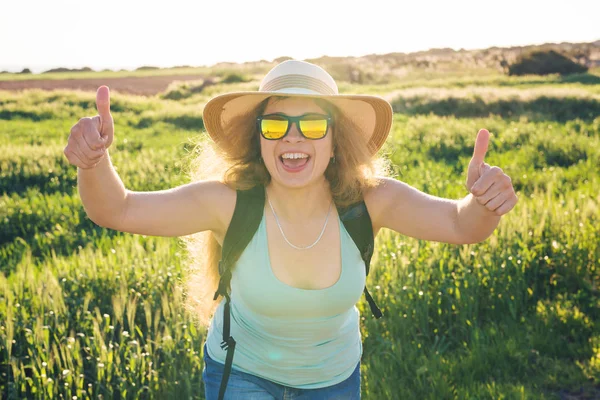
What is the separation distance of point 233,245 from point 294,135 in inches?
20.7

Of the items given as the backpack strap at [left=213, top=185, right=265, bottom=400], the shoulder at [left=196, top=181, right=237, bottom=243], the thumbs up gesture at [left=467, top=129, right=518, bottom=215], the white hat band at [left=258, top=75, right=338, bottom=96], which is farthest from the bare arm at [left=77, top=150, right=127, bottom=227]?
the thumbs up gesture at [left=467, top=129, right=518, bottom=215]

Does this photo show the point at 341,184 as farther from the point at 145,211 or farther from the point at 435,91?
the point at 435,91

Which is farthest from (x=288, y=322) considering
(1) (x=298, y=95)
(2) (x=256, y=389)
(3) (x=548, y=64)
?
(3) (x=548, y=64)

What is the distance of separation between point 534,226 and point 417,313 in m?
1.87

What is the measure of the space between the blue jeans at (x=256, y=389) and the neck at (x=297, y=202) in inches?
27.4

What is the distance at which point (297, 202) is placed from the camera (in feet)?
8.65

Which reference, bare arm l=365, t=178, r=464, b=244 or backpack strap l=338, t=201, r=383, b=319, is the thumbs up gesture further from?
backpack strap l=338, t=201, r=383, b=319

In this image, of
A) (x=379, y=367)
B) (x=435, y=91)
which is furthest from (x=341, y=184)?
(x=435, y=91)

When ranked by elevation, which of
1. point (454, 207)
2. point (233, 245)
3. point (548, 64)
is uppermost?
point (548, 64)

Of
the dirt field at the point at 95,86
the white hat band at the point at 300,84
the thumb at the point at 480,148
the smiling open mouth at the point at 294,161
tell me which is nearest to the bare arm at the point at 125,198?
the smiling open mouth at the point at 294,161

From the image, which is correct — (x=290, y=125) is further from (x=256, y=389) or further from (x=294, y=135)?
(x=256, y=389)

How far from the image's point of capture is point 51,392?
3.28 meters

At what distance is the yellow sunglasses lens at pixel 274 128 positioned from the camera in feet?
8.09

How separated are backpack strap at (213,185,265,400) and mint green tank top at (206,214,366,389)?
1.4 inches
